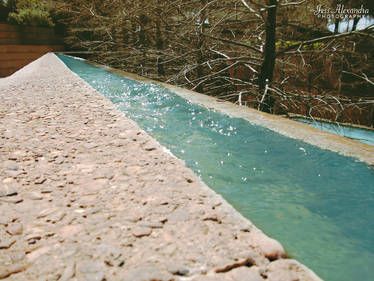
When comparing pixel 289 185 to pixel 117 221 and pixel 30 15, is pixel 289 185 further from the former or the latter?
pixel 30 15

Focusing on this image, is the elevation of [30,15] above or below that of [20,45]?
above

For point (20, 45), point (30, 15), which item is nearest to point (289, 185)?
point (20, 45)

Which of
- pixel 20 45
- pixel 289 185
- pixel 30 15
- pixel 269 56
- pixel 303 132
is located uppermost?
pixel 30 15

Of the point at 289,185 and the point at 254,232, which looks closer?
the point at 254,232

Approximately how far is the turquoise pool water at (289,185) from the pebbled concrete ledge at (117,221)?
322 mm

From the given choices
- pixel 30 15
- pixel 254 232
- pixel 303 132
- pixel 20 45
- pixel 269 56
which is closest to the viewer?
pixel 254 232

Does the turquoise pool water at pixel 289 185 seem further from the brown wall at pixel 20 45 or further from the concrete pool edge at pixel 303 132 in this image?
the brown wall at pixel 20 45

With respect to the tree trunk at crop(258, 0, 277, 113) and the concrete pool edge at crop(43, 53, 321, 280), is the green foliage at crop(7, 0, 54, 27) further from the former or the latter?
the concrete pool edge at crop(43, 53, 321, 280)

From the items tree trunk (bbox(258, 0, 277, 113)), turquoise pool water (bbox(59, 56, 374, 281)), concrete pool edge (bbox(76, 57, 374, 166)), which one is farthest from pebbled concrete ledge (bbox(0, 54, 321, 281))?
tree trunk (bbox(258, 0, 277, 113))

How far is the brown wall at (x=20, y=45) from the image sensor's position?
54.1 ft

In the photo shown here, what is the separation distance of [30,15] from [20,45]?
8.68ft

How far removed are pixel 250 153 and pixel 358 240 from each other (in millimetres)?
1250

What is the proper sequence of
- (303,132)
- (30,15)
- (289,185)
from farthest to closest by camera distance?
(30,15)
(303,132)
(289,185)

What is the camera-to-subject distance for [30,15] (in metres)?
18.2
